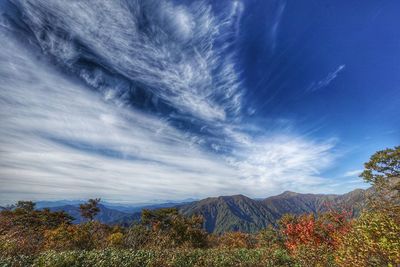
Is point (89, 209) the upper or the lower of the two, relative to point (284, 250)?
upper

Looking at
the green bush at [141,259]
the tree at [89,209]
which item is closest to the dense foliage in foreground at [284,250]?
the green bush at [141,259]

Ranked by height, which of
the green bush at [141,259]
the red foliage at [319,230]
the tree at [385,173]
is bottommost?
the green bush at [141,259]

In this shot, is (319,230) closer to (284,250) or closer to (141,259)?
(284,250)

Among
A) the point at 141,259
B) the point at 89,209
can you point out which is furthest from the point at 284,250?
the point at 89,209

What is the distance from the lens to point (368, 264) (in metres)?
6.07

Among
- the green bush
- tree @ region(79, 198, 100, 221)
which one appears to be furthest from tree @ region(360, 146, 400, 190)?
tree @ region(79, 198, 100, 221)

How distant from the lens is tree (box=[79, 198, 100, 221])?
4988 centimetres

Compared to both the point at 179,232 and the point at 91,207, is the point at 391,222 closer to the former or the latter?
the point at 179,232

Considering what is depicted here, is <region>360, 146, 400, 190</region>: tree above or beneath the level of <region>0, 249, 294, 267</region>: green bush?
above

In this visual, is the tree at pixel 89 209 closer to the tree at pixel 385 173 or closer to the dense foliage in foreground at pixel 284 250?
the dense foliage in foreground at pixel 284 250

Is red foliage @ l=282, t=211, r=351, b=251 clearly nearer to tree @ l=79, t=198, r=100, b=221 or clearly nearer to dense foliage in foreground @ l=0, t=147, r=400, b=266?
dense foliage in foreground @ l=0, t=147, r=400, b=266

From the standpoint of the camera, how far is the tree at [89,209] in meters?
49.9

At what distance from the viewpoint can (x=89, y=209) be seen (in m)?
50.8

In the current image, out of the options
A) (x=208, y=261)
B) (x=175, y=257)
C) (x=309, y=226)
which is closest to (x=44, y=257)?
(x=175, y=257)
